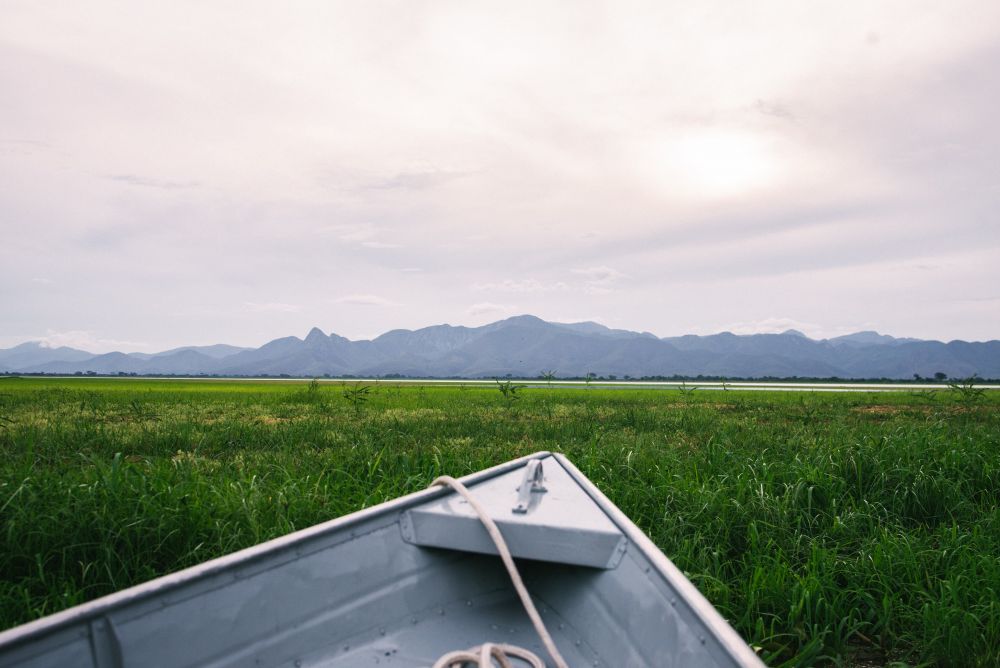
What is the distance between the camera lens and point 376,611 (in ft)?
7.09

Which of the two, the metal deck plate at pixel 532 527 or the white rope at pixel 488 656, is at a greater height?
the metal deck plate at pixel 532 527

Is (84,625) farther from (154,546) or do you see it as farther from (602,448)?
(602,448)

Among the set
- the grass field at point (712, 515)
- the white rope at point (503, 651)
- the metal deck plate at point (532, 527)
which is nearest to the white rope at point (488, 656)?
the white rope at point (503, 651)

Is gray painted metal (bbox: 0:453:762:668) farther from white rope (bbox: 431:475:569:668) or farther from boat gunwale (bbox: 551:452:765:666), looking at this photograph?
white rope (bbox: 431:475:569:668)

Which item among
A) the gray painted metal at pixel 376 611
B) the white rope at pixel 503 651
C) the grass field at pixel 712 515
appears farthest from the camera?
the grass field at pixel 712 515

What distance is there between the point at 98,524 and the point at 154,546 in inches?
13.0

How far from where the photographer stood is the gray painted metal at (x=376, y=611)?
1590mm

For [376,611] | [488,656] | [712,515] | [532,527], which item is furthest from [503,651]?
[712,515]

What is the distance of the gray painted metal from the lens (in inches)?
62.6

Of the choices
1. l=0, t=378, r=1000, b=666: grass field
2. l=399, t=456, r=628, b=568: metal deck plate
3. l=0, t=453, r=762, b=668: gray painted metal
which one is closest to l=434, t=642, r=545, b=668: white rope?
l=0, t=453, r=762, b=668: gray painted metal

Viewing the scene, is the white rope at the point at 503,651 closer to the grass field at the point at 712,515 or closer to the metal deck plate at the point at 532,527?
the metal deck plate at the point at 532,527

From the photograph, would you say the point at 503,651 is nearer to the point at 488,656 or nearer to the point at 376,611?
the point at 488,656

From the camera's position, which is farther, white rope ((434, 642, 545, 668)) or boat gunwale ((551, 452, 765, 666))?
white rope ((434, 642, 545, 668))

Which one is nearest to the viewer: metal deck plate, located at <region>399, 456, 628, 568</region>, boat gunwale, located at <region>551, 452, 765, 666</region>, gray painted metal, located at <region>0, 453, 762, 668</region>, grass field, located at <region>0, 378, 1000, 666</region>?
boat gunwale, located at <region>551, 452, 765, 666</region>
